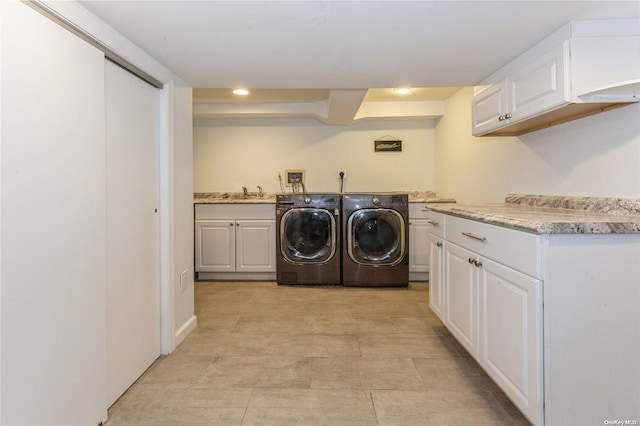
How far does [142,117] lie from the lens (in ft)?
5.61

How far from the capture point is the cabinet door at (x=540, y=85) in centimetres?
140

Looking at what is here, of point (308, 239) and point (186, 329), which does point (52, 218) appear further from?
point (308, 239)

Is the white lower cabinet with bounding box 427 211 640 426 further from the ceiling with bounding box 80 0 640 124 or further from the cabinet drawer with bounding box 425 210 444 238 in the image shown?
the ceiling with bounding box 80 0 640 124

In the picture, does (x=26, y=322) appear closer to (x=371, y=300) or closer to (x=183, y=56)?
(x=183, y=56)

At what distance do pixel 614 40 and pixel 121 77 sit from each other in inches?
90.6

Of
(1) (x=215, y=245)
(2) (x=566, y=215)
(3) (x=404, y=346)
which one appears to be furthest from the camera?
(1) (x=215, y=245)

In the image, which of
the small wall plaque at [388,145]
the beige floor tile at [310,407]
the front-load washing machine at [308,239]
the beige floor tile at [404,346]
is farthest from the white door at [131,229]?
the small wall plaque at [388,145]

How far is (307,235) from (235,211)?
0.88m

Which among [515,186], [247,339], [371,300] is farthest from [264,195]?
[515,186]

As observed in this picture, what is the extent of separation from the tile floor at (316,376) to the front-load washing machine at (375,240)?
2.04 feet

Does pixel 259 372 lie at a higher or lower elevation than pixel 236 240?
lower

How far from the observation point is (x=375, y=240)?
3.25 meters

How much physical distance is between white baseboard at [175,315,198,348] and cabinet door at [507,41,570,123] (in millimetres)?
2471

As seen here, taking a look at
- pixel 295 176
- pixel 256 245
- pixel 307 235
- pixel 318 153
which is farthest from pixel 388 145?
pixel 256 245
